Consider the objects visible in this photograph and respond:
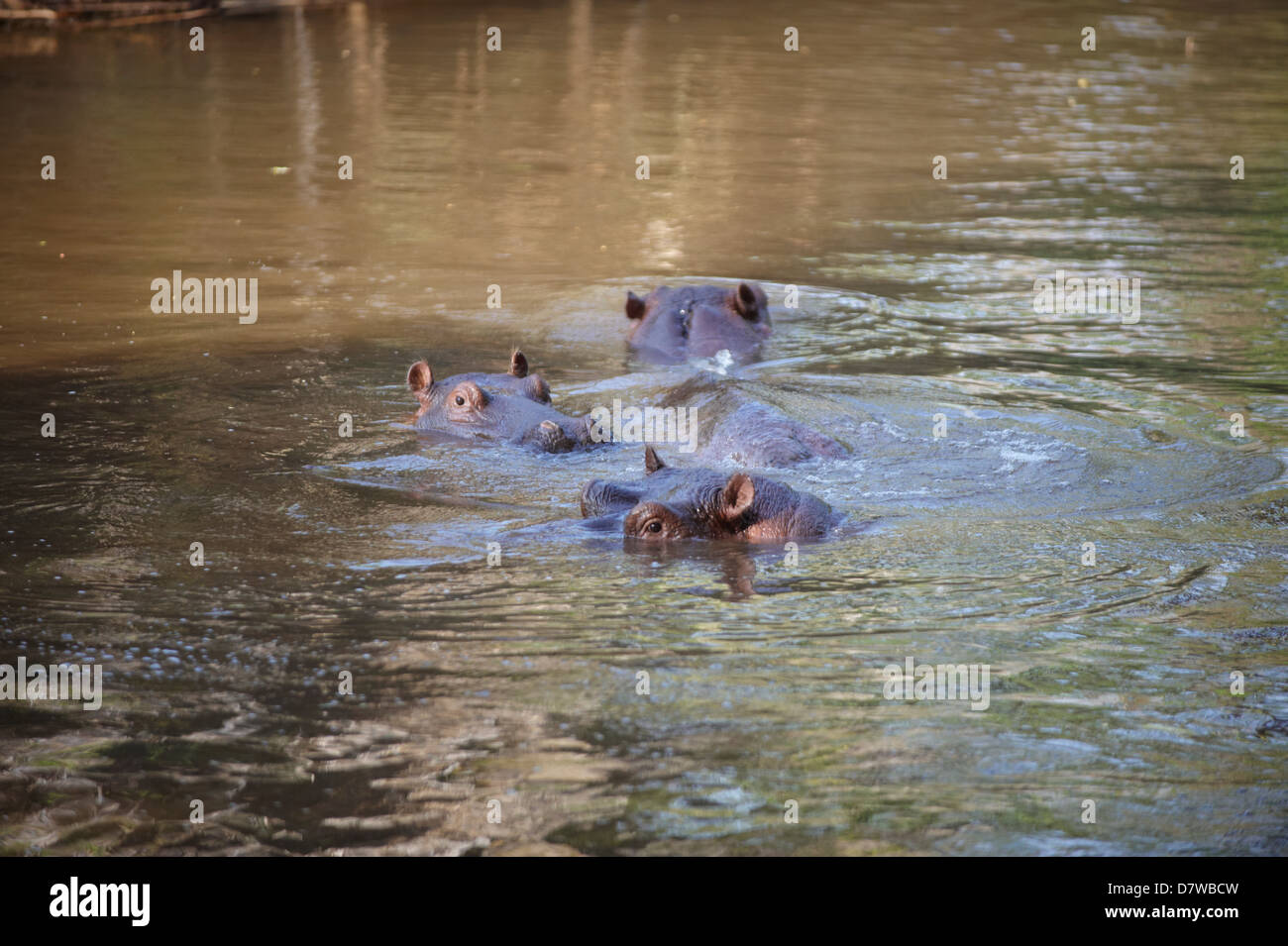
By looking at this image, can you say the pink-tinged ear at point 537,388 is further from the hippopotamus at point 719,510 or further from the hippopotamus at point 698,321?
the hippopotamus at point 719,510

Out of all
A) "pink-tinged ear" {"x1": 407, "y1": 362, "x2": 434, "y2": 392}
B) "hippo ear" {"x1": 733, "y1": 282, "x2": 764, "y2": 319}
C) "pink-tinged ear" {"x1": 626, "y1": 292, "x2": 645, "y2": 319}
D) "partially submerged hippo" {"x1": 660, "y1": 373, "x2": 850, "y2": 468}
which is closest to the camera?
"partially submerged hippo" {"x1": 660, "y1": 373, "x2": 850, "y2": 468}

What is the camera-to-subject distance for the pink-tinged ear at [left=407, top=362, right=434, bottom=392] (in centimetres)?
884

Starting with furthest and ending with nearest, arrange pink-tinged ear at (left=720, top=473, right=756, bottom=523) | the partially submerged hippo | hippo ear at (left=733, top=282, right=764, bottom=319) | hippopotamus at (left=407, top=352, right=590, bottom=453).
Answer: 1. hippo ear at (left=733, top=282, right=764, bottom=319)
2. hippopotamus at (left=407, top=352, right=590, bottom=453)
3. the partially submerged hippo
4. pink-tinged ear at (left=720, top=473, right=756, bottom=523)

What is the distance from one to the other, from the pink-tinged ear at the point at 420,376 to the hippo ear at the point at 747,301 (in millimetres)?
2651

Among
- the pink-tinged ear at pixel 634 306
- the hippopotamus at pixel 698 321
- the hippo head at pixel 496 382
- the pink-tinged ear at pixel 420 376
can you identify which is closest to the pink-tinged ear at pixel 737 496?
the hippo head at pixel 496 382

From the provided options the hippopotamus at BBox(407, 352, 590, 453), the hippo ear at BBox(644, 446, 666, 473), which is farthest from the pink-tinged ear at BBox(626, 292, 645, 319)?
the hippo ear at BBox(644, 446, 666, 473)

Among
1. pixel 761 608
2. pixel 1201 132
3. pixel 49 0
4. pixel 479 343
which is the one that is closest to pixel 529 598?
pixel 761 608

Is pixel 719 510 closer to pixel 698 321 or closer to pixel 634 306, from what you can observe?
pixel 698 321

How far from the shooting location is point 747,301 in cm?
1068

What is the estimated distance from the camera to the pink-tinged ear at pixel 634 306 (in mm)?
10797

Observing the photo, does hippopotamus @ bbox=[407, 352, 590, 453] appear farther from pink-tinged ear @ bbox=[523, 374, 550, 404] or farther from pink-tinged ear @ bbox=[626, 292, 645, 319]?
pink-tinged ear @ bbox=[626, 292, 645, 319]
